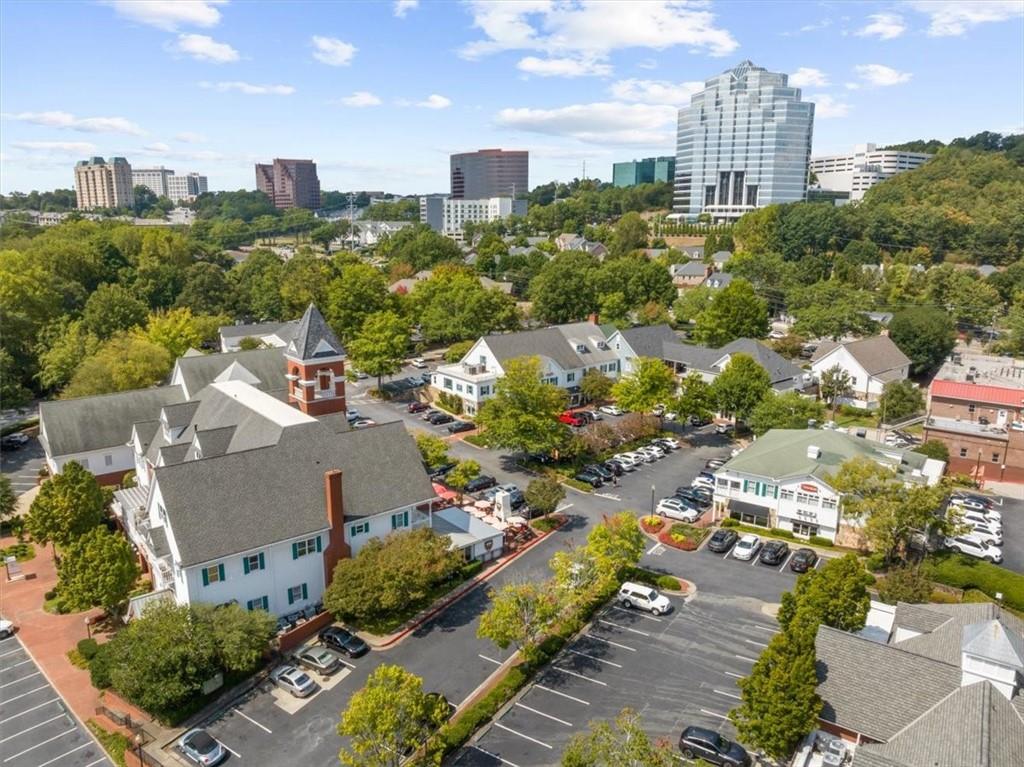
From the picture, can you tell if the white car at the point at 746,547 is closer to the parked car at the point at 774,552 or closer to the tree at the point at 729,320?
the parked car at the point at 774,552

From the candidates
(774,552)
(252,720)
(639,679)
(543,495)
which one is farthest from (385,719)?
(774,552)

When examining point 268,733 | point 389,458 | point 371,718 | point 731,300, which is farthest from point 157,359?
point 731,300

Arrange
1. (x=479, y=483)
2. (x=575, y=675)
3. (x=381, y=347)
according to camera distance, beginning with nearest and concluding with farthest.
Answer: (x=575, y=675), (x=479, y=483), (x=381, y=347)

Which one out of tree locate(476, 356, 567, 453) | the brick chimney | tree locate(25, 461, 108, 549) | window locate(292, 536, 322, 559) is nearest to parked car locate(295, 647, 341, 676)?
the brick chimney

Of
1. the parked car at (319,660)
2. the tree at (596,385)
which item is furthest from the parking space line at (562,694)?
the tree at (596,385)

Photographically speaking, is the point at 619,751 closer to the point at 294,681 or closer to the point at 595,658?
the point at 595,658

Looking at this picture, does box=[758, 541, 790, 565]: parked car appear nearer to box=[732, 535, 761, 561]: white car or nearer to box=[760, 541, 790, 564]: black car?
box=[760, 541, 790, 564]: black car

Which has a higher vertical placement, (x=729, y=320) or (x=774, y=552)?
(x=729, y=320)

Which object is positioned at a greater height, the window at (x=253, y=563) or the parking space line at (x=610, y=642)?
the window at (x=253, y=563)
